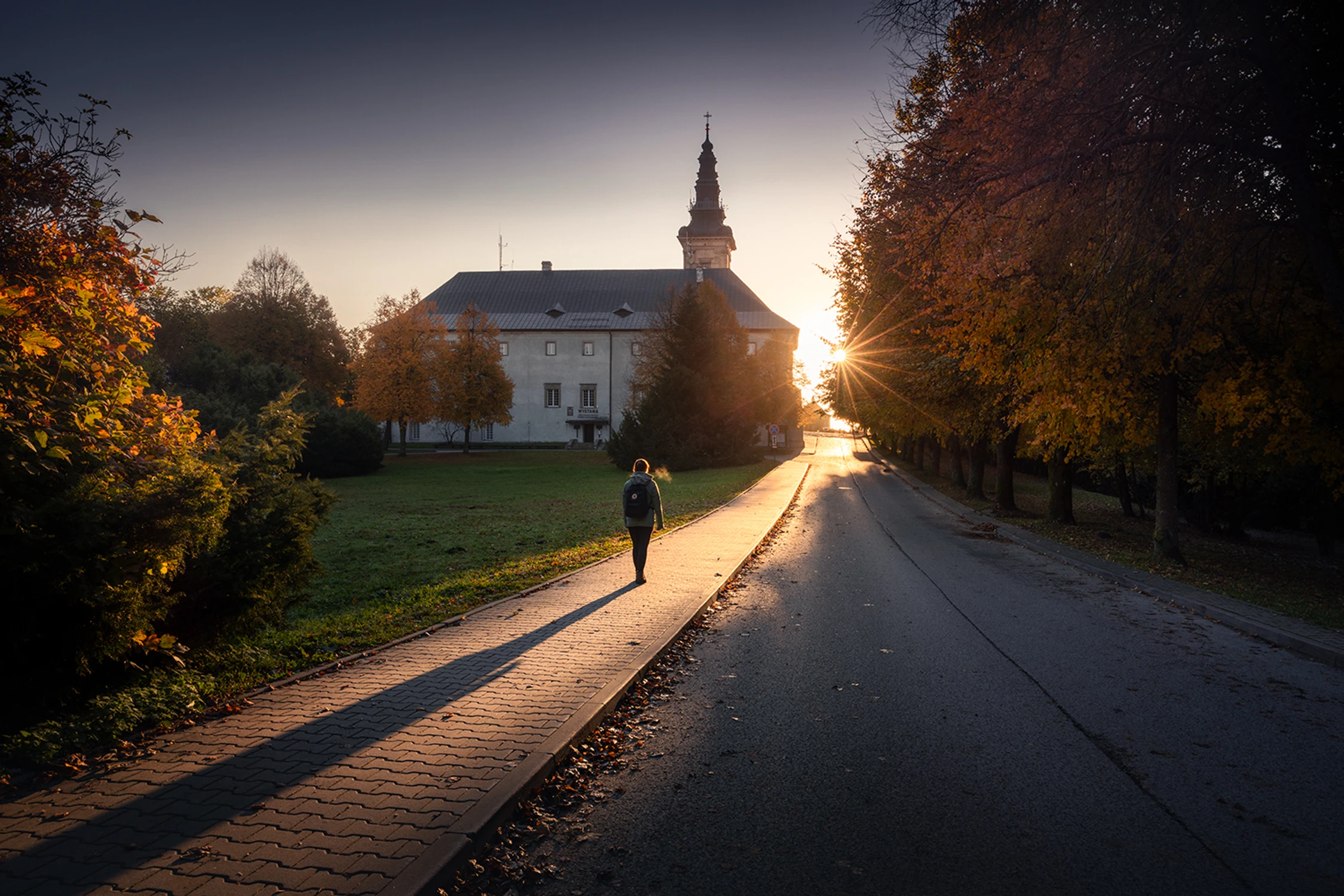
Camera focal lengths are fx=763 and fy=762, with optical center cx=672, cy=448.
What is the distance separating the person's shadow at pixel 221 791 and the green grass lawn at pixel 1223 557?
1007 centimetres

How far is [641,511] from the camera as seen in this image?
10.8 metres

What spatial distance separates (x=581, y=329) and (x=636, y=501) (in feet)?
229

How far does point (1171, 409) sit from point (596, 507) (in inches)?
607

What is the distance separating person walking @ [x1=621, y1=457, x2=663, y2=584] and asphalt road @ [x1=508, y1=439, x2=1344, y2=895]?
2.15 meters

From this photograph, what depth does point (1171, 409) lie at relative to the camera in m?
13.6

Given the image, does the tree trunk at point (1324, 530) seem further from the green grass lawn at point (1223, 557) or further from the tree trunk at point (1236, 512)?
the tree trunk at point (1236, 512)

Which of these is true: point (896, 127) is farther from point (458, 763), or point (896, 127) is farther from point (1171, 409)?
point (458, 763)

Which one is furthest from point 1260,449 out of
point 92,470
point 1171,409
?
point 92,470

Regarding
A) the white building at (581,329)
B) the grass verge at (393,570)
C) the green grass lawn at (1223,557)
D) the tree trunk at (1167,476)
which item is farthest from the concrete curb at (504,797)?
the white building at (581,329)

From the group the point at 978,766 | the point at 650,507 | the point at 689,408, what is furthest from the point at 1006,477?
the point at 689,408

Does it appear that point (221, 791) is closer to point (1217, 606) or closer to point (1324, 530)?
point (1217, 606)

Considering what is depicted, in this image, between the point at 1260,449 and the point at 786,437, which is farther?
the point at 786,437

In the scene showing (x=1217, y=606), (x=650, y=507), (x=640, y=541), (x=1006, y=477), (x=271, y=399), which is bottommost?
(x=1217, y=606)

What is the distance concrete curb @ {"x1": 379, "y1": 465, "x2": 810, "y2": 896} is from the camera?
329cm
